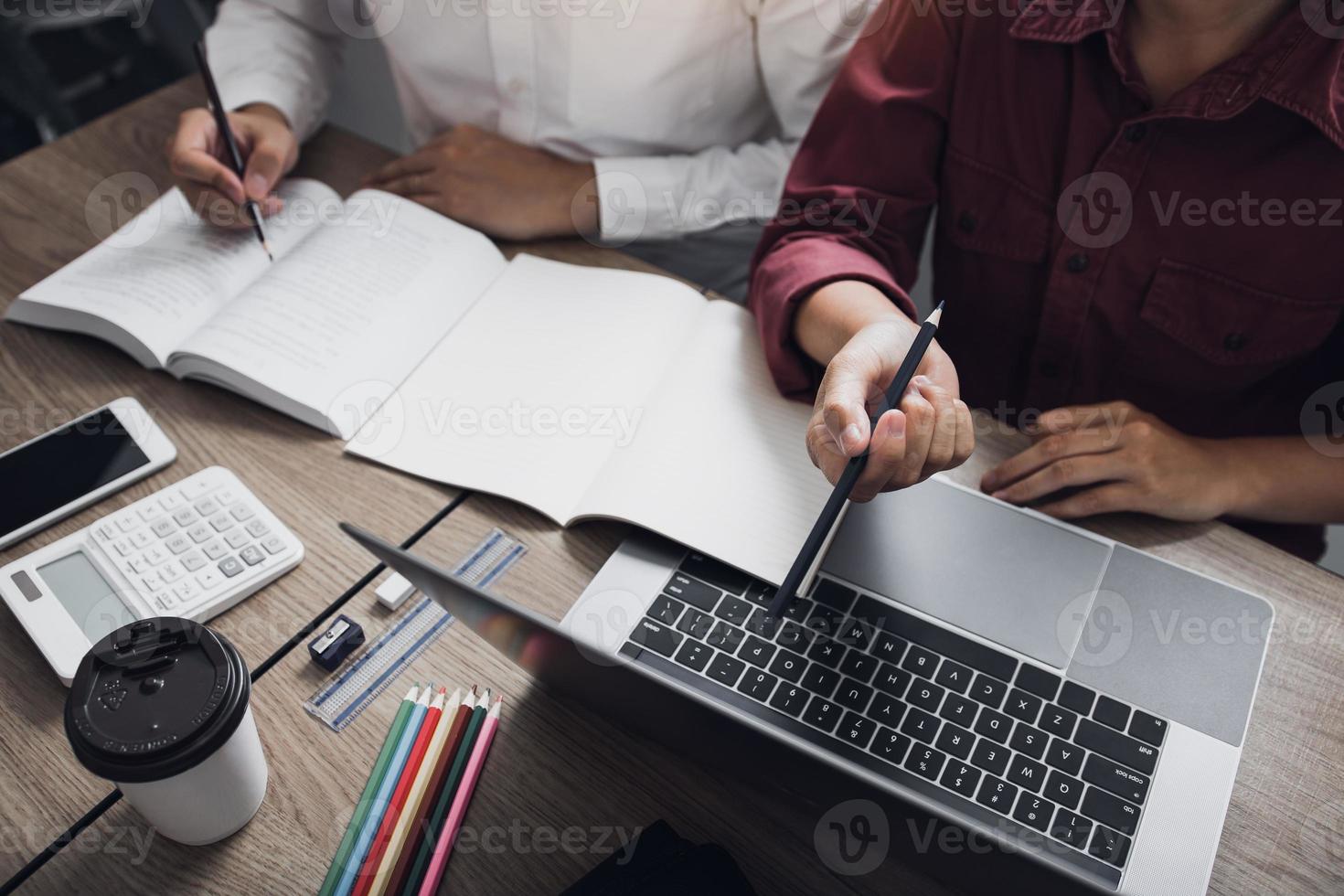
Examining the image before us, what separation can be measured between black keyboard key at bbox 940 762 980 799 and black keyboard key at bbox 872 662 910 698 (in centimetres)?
6

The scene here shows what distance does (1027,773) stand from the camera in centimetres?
57

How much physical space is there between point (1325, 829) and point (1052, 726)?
18 cm

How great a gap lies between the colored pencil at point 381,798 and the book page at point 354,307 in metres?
0.29

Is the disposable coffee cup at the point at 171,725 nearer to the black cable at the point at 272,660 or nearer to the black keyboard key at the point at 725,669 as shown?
the black cable at the point at 272,660

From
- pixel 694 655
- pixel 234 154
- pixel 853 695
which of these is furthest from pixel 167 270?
pixel 853 695

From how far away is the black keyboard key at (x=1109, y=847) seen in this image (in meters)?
0.54

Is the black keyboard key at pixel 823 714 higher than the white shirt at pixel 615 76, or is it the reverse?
the white shirt at pixel 615 76

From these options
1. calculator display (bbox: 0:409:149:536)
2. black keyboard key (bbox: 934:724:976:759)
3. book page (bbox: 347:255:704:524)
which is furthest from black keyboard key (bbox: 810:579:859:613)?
calculator display (bbox: 0:409:149:536)

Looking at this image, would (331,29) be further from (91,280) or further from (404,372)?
(404,372)

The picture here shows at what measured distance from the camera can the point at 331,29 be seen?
1257 millimetres

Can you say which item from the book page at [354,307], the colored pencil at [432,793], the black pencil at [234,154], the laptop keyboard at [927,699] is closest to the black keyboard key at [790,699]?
the laptop keyboard at [927,699]

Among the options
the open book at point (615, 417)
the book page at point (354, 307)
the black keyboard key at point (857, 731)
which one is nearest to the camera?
the black keyboard key at point (857, 731)

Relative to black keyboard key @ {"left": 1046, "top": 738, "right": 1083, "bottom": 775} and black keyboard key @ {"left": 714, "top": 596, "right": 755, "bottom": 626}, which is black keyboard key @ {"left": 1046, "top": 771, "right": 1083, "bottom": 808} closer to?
black keyboard key @ {"left": 1046, "top": 738, "right": 1083, "bottom": 775}

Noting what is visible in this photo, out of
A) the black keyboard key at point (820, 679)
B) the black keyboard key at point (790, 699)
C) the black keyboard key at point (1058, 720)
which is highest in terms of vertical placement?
the black keyboard key at point (1058, 720)
